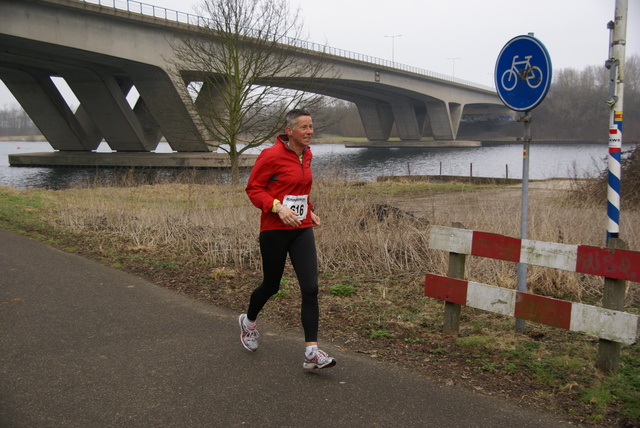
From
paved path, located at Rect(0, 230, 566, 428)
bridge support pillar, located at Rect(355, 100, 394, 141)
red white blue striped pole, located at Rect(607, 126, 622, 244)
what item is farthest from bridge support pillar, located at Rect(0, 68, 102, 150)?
red white blue striped pole, located at Rect(607, 126, 622, 244)

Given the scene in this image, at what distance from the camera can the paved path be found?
128 inches

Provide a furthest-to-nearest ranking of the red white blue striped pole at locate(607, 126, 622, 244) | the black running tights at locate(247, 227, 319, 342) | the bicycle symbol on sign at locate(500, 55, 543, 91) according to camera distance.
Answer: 1. the red white blue striped pole at locate(607, 126, 622, 244)
2. the bicycle symbol on sign at locate(500, 55, 543, 91)
3. the black running tights at locate(247, 227, 319, 342)

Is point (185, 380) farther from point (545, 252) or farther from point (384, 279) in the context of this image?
point (384, 279)

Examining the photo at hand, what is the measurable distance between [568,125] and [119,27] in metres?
73.3

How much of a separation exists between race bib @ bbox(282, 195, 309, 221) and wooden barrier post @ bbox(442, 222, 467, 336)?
1338 millimetres

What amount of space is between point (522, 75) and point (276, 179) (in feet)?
7.40

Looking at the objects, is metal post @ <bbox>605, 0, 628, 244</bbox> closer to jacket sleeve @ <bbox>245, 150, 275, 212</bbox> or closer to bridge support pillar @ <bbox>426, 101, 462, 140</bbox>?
jacket sleeve @ <bbox>245, 150, 275, 212</bbox>

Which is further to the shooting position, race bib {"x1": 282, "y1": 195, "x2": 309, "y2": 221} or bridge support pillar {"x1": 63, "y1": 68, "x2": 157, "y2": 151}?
bridge support pillar {"x1": 63, "y1": 68, "x2": 157, "y2": 151}

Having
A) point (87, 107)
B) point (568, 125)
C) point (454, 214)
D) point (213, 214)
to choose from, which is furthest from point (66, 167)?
point (568, 125)

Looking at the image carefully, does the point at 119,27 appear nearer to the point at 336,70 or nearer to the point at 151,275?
the point at 336,70

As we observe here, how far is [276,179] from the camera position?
3.94 metres

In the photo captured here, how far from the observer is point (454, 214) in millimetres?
8719

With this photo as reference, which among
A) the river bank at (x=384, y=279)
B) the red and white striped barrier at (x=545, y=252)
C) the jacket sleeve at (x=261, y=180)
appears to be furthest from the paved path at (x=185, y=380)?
the jacket sleeve at (x=261, y=180)

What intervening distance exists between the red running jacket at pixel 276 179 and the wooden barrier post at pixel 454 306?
53.3 inches
